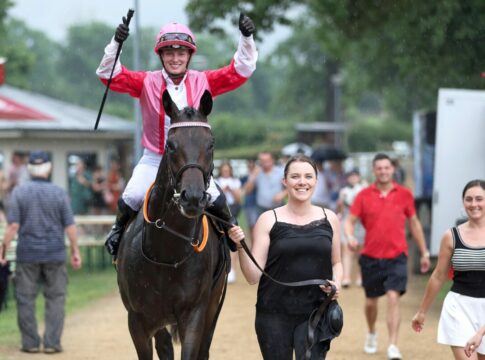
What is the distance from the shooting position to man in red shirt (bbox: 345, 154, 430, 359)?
33.0ft

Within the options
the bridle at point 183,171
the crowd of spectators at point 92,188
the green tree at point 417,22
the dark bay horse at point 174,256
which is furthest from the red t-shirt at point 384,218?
the crowd of spectators at point 92,188

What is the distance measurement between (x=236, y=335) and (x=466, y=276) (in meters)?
5.19

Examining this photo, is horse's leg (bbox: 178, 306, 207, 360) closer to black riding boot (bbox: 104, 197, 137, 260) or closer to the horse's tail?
the horse's tail

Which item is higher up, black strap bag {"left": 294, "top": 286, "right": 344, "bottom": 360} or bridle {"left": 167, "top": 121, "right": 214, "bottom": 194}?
bridle {"left": 167, "top": 121, "right": 214, "bottom": 194}

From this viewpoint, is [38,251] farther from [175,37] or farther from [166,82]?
[175,37]

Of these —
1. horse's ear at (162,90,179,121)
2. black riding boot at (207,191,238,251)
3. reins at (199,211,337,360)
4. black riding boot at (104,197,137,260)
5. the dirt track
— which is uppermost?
horse's ear at (162,90,179,121)

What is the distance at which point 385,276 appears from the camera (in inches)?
399

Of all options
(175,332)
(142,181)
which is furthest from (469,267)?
(142,181)

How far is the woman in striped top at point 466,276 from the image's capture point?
6.65m

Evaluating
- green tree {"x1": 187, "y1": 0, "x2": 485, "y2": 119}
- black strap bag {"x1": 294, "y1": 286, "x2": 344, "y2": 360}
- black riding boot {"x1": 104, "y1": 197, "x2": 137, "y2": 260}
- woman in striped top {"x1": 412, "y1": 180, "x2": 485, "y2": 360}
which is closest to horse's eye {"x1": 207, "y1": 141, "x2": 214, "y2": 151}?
black strap bag {"x1": 294, "y1": 286, "x2": 344, "y2": 360}

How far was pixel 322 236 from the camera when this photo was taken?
613cm

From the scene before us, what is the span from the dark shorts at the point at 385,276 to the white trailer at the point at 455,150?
408 cm

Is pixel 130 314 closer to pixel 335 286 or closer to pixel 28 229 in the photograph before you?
pixel 335 286

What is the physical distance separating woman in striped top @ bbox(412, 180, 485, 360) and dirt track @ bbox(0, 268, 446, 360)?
317 cm
